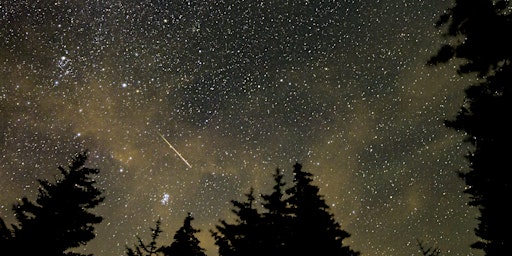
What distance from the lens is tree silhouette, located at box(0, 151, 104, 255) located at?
10984 mm

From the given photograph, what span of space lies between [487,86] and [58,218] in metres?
14.3

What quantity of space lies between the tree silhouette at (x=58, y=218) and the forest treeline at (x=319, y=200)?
29mm

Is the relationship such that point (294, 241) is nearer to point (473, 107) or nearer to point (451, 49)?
point (473, 107)

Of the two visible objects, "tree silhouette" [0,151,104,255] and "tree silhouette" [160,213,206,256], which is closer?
"tree silhouette" [0,151,104,255]

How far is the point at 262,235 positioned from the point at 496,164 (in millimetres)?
8301

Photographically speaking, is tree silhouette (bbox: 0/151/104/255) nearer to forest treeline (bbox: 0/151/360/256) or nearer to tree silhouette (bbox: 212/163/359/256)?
forest treeline (bbox: 0/151/360/256)

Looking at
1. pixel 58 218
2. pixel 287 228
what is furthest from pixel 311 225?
pixel 58 218

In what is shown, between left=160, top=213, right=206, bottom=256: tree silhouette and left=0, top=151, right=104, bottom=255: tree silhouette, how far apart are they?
13.8ft

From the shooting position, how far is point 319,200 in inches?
529

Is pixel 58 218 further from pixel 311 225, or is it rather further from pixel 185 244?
pixel 311 225

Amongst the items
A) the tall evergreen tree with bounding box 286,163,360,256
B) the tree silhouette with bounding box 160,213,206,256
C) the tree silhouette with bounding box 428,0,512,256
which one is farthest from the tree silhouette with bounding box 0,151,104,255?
the tree silhouette with bounding box 428,0,512,256

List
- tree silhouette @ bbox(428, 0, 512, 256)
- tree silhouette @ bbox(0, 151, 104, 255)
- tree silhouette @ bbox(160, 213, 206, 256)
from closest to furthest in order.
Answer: tree silhouette @ bbox(428, 0, 512, 256)
tree silhouette @ bbox(0, 151, 104, 255)
tree silhouette @ bbox(160, 213, 206, 256)

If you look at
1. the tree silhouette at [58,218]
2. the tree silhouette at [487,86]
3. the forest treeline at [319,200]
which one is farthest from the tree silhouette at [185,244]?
the tree silhouette at [487,86]

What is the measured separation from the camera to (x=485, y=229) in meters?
14.7
